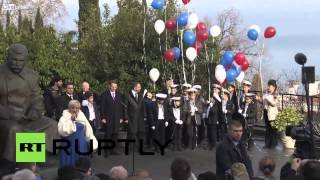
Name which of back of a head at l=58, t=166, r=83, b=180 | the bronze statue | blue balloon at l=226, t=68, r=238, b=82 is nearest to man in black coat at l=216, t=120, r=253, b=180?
back of a head at l=58, t=166, r=83, b=180

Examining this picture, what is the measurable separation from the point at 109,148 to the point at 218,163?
282 inches

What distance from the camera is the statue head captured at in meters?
9.34

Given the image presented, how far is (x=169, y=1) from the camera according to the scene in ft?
76.8

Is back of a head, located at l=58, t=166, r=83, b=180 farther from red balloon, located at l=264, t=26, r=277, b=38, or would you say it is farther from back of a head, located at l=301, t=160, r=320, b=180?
red balloon, located at l=264, t=26, r=277, b=38

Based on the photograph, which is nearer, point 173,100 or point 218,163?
point 218,163

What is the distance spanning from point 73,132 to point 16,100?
0.99 m

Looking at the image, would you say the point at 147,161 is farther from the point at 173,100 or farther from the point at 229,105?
the point at 229,105

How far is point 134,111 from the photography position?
14.7 meters

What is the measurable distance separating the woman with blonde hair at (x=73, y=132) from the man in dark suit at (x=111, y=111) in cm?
403

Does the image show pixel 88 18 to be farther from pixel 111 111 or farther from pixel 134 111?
pixel 111 111

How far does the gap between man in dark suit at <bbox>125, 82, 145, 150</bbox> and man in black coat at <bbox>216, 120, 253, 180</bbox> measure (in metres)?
7.60

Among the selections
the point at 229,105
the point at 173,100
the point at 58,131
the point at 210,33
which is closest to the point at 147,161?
the point at 173,100

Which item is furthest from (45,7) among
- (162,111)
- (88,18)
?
(162,111)

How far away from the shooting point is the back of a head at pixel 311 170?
5.59m
